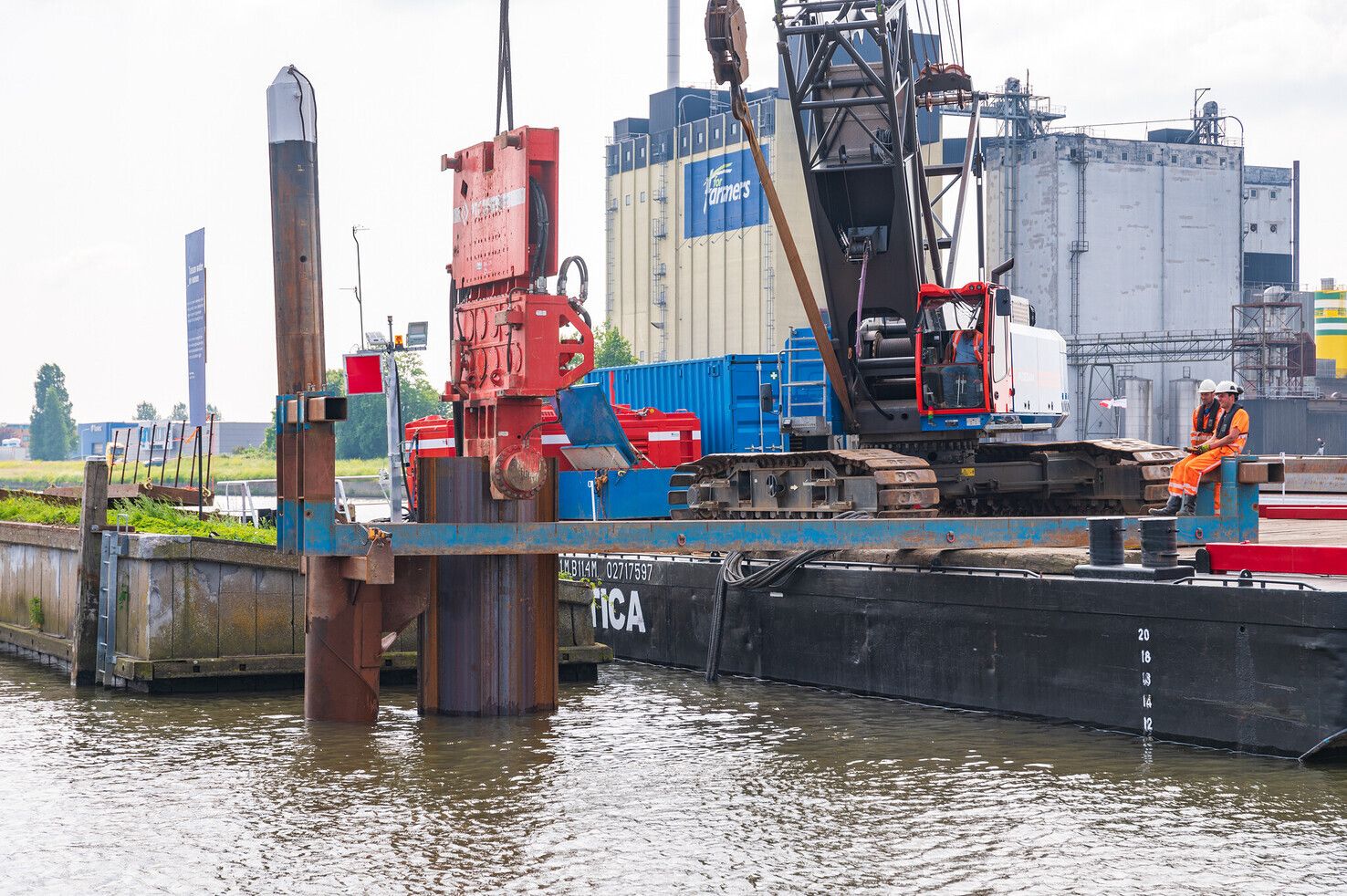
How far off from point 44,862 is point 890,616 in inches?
375

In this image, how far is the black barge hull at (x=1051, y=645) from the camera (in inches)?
524

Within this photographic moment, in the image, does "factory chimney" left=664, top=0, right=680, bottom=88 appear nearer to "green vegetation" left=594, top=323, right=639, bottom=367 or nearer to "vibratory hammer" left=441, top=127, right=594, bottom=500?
"green vegetation" left=594, top=323, right=639, bottom=367

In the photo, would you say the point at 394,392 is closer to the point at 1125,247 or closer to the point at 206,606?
the point at 206,606

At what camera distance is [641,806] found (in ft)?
39.9

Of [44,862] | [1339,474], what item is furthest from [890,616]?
[1339,474]

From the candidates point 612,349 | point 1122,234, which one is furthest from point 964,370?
point 612,349

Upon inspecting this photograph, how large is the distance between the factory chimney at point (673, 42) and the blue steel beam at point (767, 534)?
110m

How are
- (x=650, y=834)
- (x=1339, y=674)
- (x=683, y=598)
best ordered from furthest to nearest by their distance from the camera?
(x=683, y=598)
(x=1339, y=674)
(x=650, y=834)

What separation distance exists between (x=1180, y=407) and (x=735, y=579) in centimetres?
7422

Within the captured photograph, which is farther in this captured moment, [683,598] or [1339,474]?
[1339,474]

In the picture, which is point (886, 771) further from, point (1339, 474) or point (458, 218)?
point (1339, 474)

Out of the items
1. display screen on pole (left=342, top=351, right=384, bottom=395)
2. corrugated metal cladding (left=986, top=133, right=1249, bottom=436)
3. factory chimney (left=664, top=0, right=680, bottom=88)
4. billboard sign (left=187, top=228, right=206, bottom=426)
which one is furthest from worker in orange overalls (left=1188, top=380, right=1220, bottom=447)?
factory chimney (left=664, top=0, right=680, bottom=88)

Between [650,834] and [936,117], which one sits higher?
[936,117]

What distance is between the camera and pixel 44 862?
1055 cm
